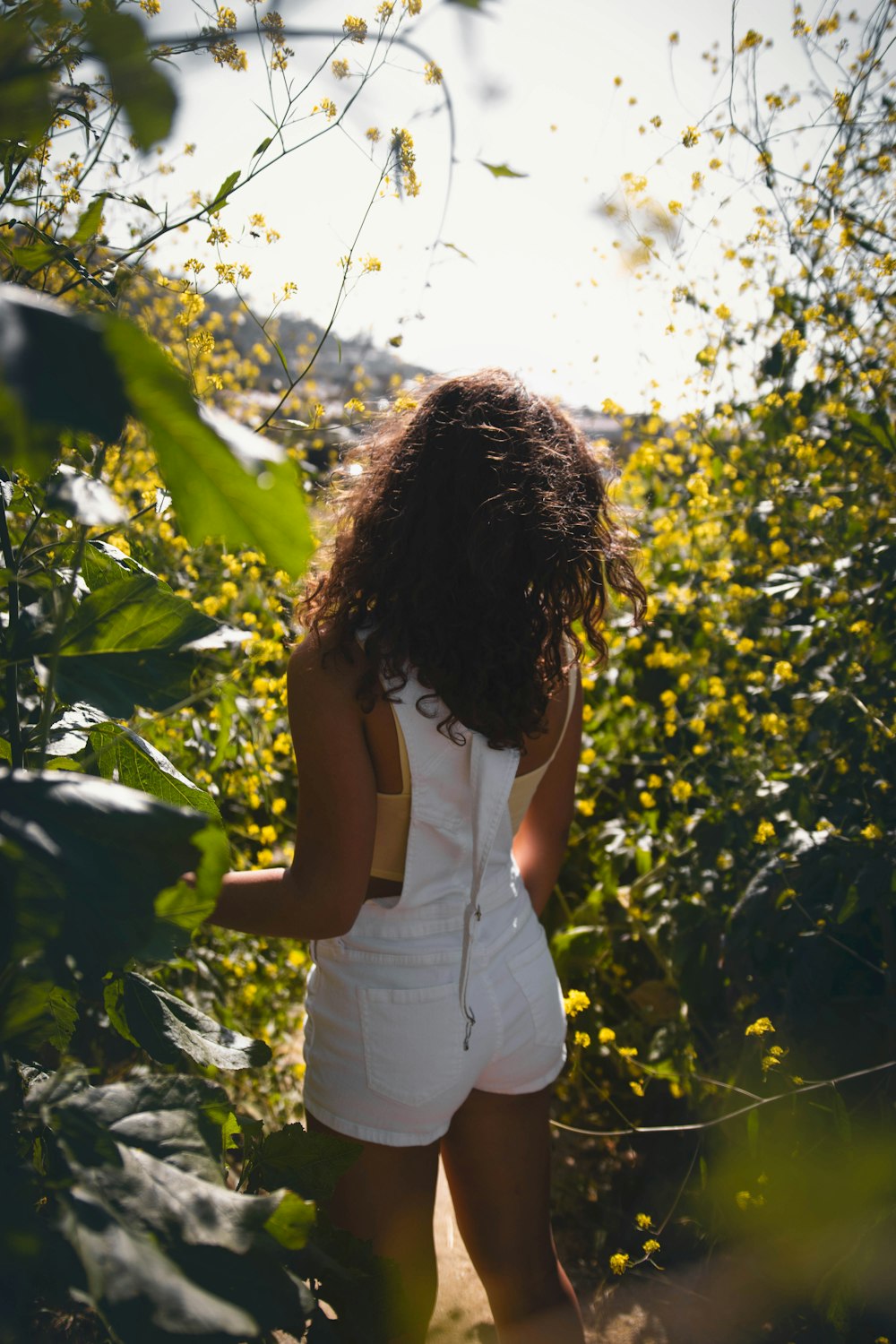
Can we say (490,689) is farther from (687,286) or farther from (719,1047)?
(687,286)

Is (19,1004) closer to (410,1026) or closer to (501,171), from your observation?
(501,171)

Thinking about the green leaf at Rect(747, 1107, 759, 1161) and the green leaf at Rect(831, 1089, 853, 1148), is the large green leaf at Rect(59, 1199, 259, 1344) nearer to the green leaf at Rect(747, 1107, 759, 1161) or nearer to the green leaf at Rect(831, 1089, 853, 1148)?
the green leaf at Rect(831, 1089, 853, 1148)

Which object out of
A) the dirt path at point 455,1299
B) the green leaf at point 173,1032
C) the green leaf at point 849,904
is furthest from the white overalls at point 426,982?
the dirt path at point 455,1299

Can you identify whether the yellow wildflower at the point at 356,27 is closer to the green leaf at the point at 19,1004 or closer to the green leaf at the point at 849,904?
the green leaf at the point at 19,1004

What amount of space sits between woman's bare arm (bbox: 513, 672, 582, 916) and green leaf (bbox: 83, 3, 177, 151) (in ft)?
4.83

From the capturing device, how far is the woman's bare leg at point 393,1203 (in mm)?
1414

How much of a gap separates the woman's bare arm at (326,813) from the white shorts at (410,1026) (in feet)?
0.41

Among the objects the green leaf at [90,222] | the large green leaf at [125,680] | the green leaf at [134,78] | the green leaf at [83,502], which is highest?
the green leaf at [90,222]

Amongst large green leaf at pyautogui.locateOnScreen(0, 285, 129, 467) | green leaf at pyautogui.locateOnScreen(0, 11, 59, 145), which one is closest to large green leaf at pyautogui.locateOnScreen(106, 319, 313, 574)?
large green leaf at pyautogui.locateOnScreen(0, 285, 129, 467)

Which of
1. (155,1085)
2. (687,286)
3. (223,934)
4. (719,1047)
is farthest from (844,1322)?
(687,286)

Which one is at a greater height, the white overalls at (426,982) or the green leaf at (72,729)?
the green leaf at (72,729)

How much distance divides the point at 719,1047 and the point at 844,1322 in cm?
74

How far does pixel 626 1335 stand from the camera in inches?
85.7

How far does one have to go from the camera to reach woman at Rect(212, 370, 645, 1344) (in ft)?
4.49
